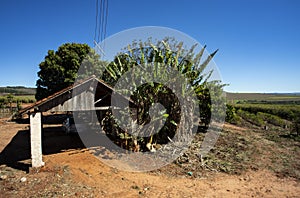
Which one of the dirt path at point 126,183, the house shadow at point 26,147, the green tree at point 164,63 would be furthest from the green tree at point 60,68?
the dirt path at point 126,183

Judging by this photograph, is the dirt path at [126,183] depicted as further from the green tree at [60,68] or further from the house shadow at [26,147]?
the green tree at [60,68]

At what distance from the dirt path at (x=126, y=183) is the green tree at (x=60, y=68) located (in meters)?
10.6

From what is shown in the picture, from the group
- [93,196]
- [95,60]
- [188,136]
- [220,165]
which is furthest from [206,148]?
[95,60]

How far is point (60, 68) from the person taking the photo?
16.7 meters

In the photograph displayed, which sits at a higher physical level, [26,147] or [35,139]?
[35,139]

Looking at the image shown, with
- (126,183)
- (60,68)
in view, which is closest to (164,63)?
(126,183)

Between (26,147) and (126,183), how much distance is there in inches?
268

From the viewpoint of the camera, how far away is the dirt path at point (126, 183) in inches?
221

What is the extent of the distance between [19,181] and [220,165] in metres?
7.21

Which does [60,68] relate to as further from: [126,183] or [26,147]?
[126,183]

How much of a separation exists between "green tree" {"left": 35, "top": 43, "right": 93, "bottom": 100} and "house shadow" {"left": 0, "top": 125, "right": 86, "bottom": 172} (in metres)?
5.50

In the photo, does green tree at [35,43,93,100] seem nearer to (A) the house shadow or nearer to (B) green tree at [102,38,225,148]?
(A) the house shadow

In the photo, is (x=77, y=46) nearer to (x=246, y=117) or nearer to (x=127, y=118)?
(x=127, y=118)

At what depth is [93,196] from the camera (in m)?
5.39
